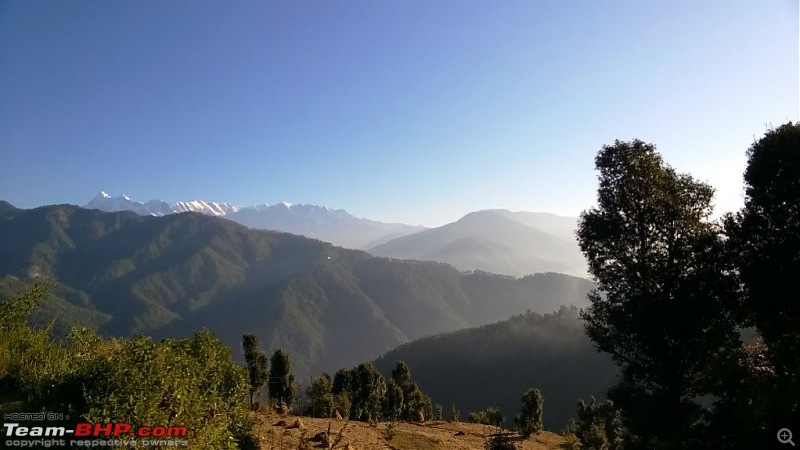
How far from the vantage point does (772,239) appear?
14.5 metres

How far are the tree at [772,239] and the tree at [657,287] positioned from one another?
2.56 feet

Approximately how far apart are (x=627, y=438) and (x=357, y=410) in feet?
144

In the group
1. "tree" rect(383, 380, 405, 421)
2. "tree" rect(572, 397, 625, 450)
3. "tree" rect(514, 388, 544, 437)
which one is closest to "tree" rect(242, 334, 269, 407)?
"tree" rect(383, 380, 405, 421)

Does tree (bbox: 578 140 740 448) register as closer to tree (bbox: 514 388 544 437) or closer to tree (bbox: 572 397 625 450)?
tree (bbox: 572 397 625 450)

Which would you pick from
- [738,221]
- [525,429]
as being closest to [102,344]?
[738,221]

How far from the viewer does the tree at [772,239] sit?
13680 millimetres

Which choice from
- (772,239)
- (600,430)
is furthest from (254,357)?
(772,239)

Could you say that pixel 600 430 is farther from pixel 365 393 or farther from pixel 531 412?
pixel 365 393

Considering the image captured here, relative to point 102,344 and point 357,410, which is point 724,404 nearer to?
point 102,344

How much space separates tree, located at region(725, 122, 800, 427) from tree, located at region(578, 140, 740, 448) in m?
0.78

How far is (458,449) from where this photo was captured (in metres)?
21.8

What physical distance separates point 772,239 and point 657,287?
3.92 metres

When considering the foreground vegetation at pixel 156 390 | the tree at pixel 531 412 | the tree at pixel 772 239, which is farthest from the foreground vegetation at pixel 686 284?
the tree at pixel 531 412

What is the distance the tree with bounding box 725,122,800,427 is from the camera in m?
13.7
